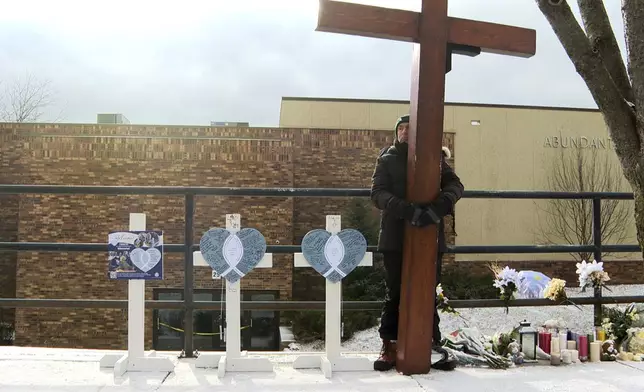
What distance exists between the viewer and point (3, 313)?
19.5 metres

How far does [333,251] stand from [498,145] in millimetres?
19249

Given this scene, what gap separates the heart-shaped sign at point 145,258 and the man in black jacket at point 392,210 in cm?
151

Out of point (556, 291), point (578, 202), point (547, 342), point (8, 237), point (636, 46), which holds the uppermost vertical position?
point (636, 46)

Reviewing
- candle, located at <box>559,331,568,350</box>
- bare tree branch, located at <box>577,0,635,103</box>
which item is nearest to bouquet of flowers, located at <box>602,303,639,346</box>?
candle, located at <box>559,331,568,350</box>

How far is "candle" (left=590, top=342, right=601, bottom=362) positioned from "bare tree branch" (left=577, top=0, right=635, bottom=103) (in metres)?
1.82

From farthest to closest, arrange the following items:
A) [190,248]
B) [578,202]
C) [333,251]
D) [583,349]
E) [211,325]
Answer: [578,202]
[211,325]
[583,349]
[190,248]
[333,251]

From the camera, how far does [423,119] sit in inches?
140

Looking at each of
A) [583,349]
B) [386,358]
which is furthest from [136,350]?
[583,349]

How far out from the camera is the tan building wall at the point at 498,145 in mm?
21281

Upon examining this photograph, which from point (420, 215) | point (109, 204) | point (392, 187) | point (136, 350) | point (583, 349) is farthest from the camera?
point (109, 204)

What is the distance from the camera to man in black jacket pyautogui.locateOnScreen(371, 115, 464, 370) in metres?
3.59

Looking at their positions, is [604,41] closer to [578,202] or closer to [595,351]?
[595,351]

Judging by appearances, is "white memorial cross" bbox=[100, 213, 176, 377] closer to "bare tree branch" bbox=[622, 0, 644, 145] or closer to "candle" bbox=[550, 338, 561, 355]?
"candle" bbox=[550, 338, 561, 355]

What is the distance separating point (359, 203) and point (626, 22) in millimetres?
16076
